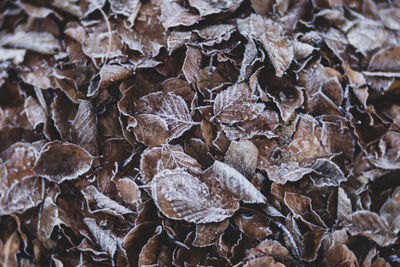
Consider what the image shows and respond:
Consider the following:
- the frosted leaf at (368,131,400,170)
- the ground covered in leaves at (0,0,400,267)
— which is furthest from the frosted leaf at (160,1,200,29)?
the frosted leaf at (368,131,400,170)

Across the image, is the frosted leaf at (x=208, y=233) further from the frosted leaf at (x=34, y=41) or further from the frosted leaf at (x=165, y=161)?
the frosted leaf at (x=34, y=41)

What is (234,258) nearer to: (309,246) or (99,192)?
(309,246)

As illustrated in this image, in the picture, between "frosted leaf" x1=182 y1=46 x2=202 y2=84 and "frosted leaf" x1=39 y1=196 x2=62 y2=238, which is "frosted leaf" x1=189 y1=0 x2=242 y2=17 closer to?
"frosted leaf" x1=182 y1=46 x2=202 y2=84

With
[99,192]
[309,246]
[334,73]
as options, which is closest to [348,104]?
[334,73]

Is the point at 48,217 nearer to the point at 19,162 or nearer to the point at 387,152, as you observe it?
the point at 19,162

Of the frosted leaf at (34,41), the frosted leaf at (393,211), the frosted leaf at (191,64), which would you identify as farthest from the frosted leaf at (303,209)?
the frosted leaf at (34,41)
